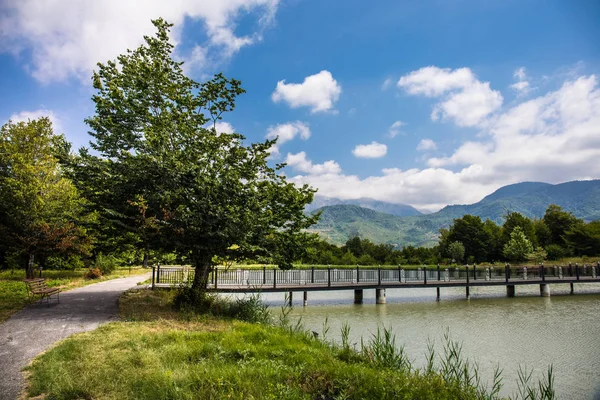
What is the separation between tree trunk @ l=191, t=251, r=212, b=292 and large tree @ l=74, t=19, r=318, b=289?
0.13 feet

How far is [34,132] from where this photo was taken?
26016mm

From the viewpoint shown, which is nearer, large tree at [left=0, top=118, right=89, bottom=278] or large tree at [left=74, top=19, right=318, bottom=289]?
large tree at [left=74, top=19, right=318, bottom=289]

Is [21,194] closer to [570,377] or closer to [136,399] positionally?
[136,399]

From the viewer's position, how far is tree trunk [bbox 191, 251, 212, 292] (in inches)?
557

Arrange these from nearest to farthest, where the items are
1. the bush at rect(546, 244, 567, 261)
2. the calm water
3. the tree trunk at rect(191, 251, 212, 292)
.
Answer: the calm water
the tree trunk at rect(191, 251, 212, 292)
the bush at rect(546, 244, 567, 261)

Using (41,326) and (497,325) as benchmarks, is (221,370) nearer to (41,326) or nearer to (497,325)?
(41,326)

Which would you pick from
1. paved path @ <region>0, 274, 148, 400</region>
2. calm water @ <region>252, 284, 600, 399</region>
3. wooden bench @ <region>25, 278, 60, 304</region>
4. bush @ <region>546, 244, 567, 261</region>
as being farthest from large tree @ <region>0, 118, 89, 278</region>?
bush @ <region>546, 244, 567, 261</region>

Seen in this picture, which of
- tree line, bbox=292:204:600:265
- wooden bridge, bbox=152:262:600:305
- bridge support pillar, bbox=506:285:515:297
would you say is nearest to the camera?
wooden bridge, bbox=152:262:600:305

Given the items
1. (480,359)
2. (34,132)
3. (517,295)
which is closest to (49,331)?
(480,359)

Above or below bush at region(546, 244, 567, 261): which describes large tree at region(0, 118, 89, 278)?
above

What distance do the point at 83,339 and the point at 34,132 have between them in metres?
23.5

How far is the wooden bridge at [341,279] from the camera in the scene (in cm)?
2192

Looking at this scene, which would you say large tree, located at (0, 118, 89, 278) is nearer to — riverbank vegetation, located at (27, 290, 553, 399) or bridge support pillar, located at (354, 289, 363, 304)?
riverbank vegetation, located at (27, 290, 553, 399)

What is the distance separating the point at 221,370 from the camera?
6.73m
